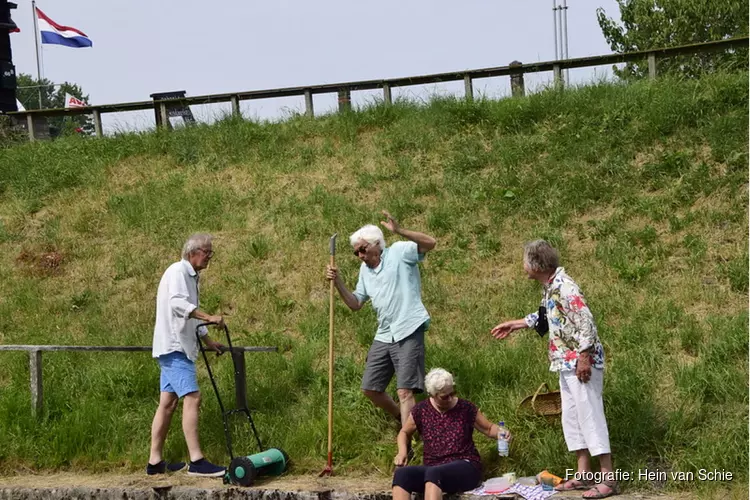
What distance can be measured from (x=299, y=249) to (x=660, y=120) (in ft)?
18.2

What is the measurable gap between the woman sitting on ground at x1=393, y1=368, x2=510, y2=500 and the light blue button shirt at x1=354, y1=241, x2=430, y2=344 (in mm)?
710

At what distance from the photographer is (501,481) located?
20.4 feet

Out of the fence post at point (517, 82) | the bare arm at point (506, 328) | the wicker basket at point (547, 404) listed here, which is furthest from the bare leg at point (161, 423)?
the fence post at point (517, 82)

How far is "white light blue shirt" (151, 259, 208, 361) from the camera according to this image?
696cm

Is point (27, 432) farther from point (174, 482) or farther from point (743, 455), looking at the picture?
point (743, 455)

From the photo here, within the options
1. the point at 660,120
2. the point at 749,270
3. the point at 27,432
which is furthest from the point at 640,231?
the point at 27,432

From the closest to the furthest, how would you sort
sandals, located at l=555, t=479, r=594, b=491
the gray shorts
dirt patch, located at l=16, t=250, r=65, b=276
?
sandals, located at l=555, t=479, r=594, b=491 < the gray shorts < dirt patch, located at l=16, t=250, r=65, b=276

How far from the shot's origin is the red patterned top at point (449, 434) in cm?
606

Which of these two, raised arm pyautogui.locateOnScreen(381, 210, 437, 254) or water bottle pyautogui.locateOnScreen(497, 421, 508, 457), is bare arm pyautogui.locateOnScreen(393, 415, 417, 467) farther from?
raised arm pyautogui.locateOnScreen(381, 210, 437, 254)

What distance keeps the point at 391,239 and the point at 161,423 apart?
17.2 feet

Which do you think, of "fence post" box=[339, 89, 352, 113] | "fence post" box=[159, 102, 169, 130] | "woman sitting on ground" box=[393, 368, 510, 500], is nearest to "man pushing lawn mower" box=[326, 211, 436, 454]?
"woman sitting on ground" box=[393, 368, 510, 500]

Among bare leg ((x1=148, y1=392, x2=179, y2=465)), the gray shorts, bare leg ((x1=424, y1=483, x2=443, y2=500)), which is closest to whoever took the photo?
bare leg ((x1=424, y1=483, x2=443, y2=500))

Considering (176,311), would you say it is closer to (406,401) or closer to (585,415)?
(406,401)

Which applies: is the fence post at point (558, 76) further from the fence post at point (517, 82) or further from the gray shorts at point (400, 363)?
the gray shorts at point (400, 363)
